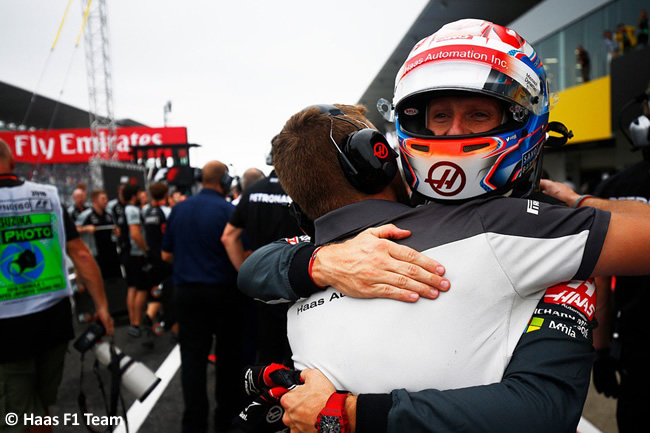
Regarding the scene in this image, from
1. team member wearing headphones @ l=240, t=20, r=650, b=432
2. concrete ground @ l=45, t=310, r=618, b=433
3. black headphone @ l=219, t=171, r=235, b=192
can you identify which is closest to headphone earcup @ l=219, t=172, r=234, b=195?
black headphone @ l=219, t=171, r=235, b=192

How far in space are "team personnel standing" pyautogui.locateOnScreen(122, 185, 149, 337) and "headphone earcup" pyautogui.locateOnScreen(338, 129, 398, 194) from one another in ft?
17.2

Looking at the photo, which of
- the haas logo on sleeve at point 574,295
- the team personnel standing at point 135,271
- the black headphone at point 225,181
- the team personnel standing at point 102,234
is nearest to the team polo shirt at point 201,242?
the black headphone at point 225,181

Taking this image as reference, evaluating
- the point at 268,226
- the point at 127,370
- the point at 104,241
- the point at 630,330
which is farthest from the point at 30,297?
the point at 104,241

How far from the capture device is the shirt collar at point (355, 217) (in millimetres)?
1230

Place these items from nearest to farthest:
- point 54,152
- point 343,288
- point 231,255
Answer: point 343,288 < point 231,255 < point 54,152

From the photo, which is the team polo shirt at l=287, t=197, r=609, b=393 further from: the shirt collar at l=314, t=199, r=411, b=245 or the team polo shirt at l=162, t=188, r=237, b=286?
the team polo shirt at l=162, t=188, r=237, b=286

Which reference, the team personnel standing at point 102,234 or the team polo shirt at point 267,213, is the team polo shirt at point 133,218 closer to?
the team personnel standing at point 102,234

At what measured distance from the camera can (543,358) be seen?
0.96m

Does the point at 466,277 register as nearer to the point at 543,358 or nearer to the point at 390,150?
the point at 543,358

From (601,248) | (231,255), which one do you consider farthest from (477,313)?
(231,255)

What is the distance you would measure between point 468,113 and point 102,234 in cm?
682

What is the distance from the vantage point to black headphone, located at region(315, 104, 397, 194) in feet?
4.01

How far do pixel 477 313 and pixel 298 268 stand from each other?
0.51 metres

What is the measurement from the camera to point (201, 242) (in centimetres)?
373
